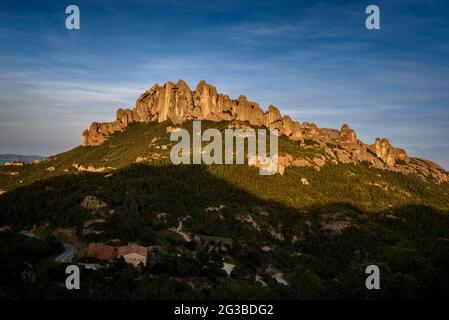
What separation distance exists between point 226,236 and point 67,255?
4884 cm

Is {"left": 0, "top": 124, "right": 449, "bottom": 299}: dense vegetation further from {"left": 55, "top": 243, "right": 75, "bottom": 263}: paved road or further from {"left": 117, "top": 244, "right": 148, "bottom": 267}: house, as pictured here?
{"left": 117, "top": 244, "right": 148, "bottom": 267}: house

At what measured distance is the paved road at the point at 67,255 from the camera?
3143 inches

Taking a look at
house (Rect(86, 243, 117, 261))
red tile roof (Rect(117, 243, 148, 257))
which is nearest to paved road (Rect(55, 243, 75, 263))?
house (Rect(86, 243, 117, 261))

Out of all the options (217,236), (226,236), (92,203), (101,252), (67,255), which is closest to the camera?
(101,252)

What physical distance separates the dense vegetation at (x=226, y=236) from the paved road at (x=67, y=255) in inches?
96.7

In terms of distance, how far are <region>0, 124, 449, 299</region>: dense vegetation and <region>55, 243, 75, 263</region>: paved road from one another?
2.46m

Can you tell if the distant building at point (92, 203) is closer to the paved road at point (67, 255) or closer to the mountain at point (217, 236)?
the mountain at point (217, 236)

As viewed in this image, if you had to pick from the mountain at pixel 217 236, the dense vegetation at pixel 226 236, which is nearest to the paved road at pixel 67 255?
the mountain at pixel 217 236

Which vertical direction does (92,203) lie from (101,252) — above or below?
above

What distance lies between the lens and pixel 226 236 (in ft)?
408

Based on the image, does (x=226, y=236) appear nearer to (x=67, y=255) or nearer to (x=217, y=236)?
(x=217, y=236)

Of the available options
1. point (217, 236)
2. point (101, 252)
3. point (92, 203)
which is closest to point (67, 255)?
point (101, 252)
